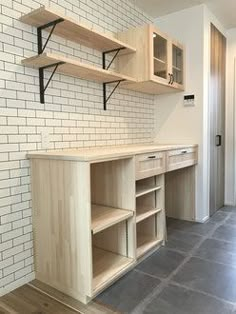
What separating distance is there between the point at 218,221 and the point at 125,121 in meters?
1.67

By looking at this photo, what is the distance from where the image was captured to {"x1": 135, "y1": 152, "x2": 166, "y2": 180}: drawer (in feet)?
7.05

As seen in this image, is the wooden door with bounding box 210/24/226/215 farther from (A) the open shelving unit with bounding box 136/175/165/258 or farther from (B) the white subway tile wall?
(B) the white subway tile wall

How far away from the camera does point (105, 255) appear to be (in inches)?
88.0

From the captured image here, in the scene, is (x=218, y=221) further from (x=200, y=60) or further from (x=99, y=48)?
(x=99, y=48)

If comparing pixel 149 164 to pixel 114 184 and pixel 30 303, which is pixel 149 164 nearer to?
pixel 114 184

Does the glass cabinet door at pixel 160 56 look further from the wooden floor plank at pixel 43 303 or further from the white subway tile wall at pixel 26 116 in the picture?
the wooden floor plank at pixel 43 303

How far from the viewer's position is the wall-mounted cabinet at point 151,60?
2631 mm

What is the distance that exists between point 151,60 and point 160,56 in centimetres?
29

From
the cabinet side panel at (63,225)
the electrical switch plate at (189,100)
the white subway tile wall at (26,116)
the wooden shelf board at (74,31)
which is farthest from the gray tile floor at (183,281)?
Answer: the wooden shelf board at (74,31)

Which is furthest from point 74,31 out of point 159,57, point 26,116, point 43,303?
point 43,303

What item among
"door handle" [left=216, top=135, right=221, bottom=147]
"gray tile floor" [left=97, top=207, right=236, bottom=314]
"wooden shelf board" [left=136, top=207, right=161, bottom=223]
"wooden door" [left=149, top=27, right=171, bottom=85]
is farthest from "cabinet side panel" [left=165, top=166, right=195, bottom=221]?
"wooden door" [left=149, top=27, right=171, bottom=85]

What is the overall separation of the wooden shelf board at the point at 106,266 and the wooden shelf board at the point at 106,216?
361 mm

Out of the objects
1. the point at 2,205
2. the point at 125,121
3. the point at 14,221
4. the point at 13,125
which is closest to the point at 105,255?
the point at 14,221

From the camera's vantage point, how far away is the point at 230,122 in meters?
3.94
